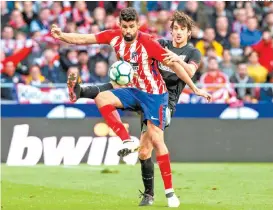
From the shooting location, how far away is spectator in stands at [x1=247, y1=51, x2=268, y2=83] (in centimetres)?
1916

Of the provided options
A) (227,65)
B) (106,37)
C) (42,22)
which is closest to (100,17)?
(42,22)

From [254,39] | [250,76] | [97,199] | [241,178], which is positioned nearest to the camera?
[97,199]

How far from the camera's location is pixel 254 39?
2039 cm

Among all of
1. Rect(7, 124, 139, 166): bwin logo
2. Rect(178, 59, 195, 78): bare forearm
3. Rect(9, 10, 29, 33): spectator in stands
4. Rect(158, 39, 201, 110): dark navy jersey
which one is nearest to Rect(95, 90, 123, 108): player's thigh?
Rect(178, 59, 195, 78): bare forearm

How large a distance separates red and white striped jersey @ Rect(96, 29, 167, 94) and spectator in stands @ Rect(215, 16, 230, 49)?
980cm

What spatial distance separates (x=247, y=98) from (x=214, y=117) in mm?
861

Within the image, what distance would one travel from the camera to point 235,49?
20.0 m

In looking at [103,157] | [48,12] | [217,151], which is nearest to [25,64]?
[48,12]

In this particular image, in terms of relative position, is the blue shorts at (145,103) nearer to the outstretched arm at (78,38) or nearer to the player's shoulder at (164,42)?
the outstretched arm at (78,38)

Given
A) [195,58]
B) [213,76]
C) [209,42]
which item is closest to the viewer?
[195,58]

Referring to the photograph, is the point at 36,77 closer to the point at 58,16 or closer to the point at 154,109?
the point at 58,16

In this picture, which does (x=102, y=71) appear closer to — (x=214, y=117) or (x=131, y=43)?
(x=214, y=117)

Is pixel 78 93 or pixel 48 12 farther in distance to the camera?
pixel 48 12

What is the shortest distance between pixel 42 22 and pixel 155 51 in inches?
425
